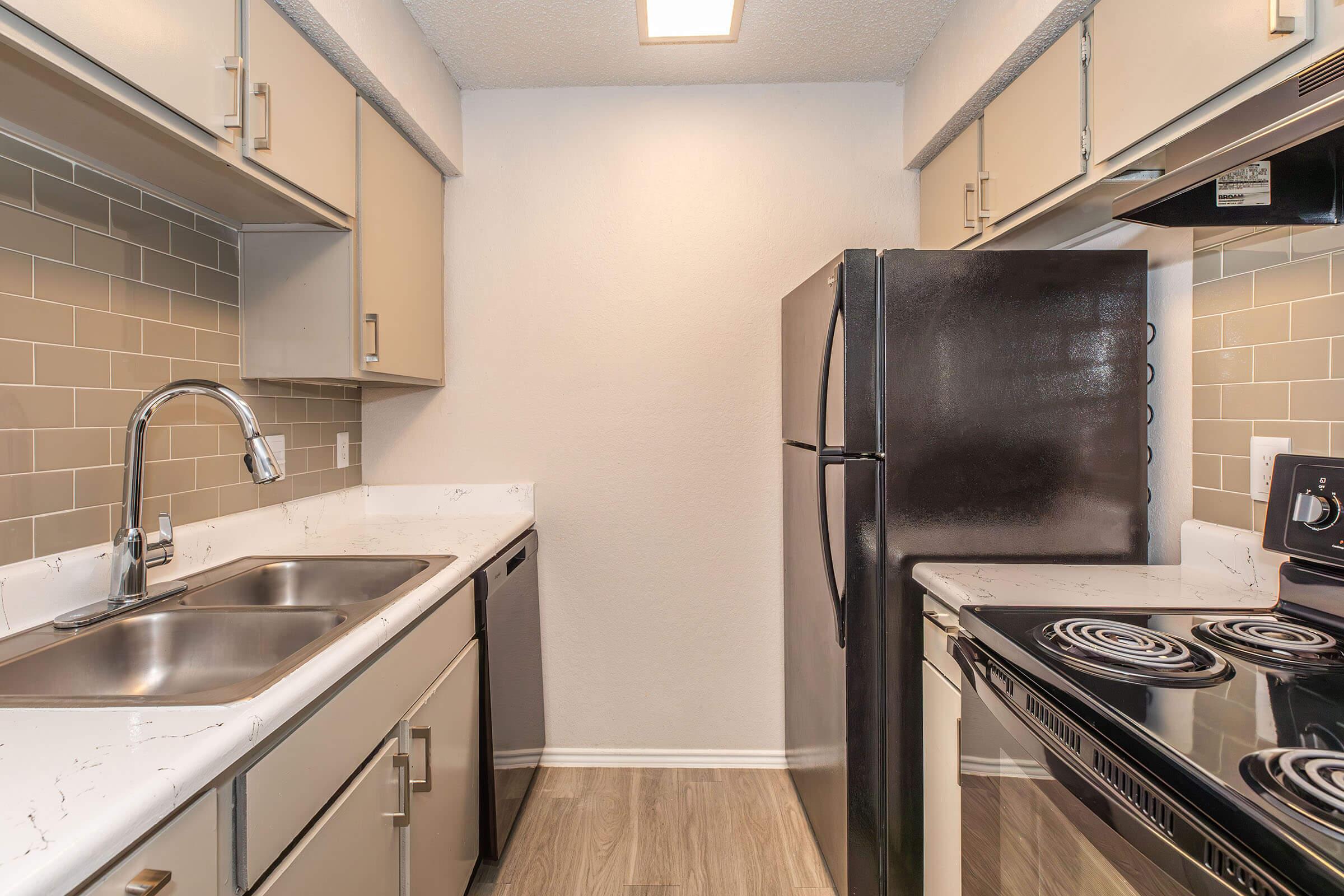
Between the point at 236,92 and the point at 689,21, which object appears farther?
the point at 689,21

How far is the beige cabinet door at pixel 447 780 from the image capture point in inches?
52.4

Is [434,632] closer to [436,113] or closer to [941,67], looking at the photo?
[436,113]

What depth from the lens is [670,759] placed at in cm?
248

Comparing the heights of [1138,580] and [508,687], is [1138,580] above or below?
above

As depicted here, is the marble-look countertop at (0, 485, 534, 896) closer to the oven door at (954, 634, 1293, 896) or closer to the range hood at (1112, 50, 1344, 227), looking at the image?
the oven door at (954, 634, 1293, 896)

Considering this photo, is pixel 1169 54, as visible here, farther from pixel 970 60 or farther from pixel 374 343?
pixel 374 343

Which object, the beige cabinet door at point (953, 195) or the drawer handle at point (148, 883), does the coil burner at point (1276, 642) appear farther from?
the drawer handle at point (148, 883)

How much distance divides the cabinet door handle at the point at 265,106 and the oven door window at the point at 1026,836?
169cm

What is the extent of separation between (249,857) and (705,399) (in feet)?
6.14

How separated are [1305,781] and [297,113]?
195 centimetres

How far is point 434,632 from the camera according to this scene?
4.67 ft

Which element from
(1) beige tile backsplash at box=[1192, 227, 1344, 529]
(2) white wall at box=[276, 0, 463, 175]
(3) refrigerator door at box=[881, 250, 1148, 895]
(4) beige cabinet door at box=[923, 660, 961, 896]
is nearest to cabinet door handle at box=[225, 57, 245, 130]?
(2) white wall at box=[276, 0, 463, 175]

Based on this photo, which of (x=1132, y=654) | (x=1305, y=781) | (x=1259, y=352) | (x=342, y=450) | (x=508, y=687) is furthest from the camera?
(x=342, y=450)

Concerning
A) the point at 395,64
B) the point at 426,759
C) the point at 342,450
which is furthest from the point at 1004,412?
the point at 342,450
